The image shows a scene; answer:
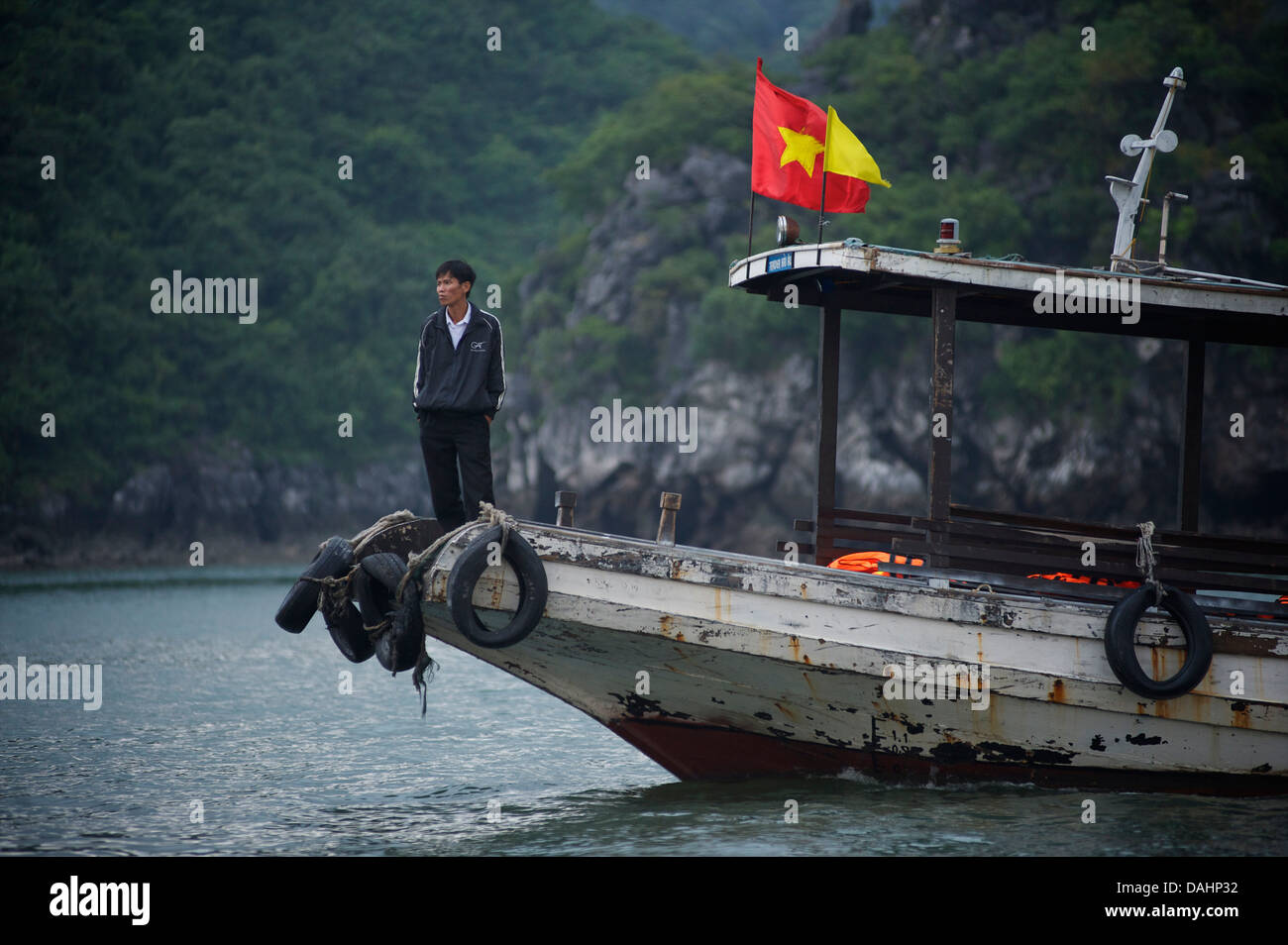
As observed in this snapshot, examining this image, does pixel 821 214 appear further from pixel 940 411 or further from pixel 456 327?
pixel 456 327

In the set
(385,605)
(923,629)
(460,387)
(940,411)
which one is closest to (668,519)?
(460,387)

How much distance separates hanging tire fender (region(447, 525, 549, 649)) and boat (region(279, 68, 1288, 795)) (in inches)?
0.5

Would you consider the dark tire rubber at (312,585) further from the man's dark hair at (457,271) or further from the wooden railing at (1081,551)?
the wooden railing at (1081,551)

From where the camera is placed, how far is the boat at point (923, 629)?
762 cm

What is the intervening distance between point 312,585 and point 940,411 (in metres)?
3.97

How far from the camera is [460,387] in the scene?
7.81m

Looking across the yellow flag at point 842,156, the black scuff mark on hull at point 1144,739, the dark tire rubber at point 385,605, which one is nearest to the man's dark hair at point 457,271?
the dark tire rubber at point 385,605

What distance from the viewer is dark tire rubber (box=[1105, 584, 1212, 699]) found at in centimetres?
777

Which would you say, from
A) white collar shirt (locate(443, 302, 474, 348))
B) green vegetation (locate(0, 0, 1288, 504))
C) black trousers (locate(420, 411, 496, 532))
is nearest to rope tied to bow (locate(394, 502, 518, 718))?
black trousers (locate(420, 411, 496, 532))

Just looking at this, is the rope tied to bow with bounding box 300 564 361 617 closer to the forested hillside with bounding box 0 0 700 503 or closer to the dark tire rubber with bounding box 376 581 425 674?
the dark tire rubber with bounding box 376 581 425 674

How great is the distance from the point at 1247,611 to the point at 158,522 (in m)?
46.7

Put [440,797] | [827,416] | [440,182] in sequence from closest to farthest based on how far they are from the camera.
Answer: [440,797] < [827,416] < [440,182]

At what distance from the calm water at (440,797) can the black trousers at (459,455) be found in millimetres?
2046
